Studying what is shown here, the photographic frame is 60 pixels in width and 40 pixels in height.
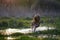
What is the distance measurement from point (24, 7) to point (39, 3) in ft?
1.08

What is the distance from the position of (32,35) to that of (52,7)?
75 centimetres

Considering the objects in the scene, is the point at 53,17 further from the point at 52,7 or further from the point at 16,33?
the point at 16,33

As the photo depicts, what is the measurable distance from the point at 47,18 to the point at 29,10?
417 millimetres

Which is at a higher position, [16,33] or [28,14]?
[28,14]

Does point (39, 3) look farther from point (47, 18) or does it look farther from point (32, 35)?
point (32, 35)

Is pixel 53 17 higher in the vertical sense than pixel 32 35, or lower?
higher

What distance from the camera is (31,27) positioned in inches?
192

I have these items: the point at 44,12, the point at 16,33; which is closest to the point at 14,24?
the point at 16,33

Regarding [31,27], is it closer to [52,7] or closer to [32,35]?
[32,35]

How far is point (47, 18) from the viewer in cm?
491

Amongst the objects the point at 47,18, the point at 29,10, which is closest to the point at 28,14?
the point at 29,10

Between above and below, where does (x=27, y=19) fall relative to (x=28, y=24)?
above

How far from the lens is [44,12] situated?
4957 mm

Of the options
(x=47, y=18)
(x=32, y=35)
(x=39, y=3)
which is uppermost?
(x=39, y=3)
